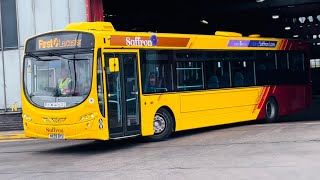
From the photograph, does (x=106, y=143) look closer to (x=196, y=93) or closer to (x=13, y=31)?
(x=196, y=93)

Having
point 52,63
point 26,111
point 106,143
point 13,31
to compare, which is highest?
point 13,31

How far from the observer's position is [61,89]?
13.0 meters

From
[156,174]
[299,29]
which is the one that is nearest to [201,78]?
[156,174]

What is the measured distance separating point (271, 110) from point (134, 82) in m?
7.40

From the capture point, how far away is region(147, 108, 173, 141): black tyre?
48.4 feet

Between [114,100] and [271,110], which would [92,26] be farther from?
[271,110]

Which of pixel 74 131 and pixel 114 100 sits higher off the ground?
pixel 114 100

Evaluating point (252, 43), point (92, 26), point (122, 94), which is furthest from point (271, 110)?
point (92, 26)

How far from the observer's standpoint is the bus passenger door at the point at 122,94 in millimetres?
13141

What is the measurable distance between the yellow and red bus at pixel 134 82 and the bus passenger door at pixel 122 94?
23 millimetres

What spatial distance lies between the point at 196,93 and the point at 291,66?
6043 millimetres

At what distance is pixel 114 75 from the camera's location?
13336 mm

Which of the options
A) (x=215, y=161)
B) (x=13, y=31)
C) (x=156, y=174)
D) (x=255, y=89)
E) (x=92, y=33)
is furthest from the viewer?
(x=13, y=31)

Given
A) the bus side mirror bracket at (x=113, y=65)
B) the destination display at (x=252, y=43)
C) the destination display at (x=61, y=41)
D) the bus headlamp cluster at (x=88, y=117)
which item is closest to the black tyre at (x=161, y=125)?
the bus side mirror bracket at (x=113, y=65)
